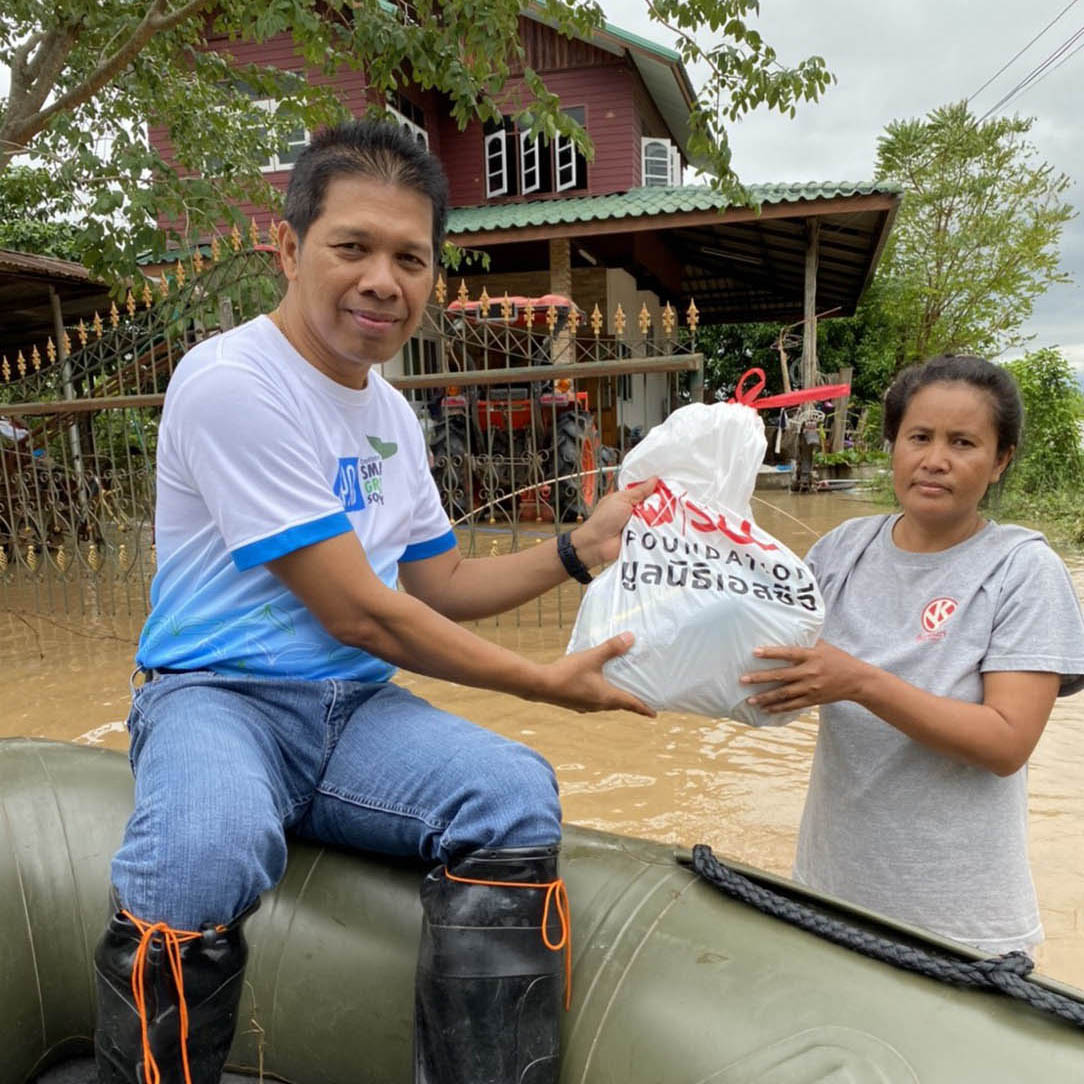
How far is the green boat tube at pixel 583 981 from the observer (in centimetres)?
104

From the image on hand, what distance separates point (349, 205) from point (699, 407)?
2.13ft

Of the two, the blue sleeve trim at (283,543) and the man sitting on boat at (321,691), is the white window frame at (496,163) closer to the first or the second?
→ the man sitting on boat at (321,691)

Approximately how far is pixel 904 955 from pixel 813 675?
14.5 inches

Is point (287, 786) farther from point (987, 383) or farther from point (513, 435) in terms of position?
point (513, 435)

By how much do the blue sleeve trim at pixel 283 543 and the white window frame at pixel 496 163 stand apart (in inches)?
516

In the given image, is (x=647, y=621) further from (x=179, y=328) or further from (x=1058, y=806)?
(x=179, y=328)

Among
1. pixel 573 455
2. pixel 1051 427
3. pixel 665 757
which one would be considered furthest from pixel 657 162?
pixel 665 757

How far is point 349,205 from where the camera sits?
142 centimetres

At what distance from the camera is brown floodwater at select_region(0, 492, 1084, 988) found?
2867 millimetres

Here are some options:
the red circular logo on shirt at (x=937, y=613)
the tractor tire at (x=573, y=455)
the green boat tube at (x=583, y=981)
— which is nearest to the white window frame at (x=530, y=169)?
the tractor tire at (x=573, y=455)

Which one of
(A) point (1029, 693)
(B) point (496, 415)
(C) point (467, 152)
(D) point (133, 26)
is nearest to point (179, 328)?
(D) point (133, 26)

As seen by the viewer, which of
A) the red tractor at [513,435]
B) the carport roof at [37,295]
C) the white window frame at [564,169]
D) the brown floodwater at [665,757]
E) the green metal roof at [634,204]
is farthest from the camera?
the white window frame at [564,169]

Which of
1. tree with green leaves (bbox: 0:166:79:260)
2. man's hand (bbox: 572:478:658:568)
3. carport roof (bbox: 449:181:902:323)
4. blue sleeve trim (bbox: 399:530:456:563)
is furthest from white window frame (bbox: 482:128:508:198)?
man's hand (bbox: 572:478:658:568)

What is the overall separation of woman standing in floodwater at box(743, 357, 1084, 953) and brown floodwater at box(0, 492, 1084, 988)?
73 cm
